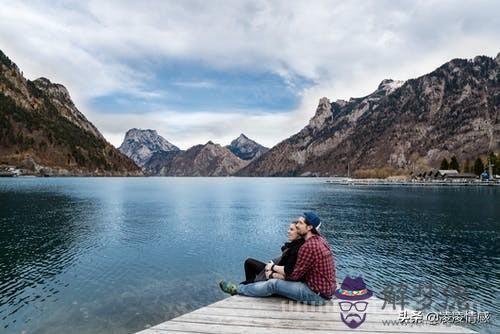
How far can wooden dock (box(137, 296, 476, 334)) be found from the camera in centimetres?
979

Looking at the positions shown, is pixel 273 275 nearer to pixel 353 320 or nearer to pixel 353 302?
pixel 353 302

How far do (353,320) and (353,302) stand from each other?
4.96 feet

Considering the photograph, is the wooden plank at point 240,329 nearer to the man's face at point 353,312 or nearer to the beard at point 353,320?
the beard at point 353,320

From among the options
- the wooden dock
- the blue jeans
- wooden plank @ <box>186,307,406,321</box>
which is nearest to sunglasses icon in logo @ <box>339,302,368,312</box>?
the wooden dock

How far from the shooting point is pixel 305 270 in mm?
11531

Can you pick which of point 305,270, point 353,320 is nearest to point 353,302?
point 353,320

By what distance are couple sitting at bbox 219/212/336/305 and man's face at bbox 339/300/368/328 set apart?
61cm

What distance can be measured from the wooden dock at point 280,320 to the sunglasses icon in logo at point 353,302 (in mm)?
163

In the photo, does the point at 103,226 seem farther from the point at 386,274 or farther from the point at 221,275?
the point at 386,274

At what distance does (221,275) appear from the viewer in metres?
29.0

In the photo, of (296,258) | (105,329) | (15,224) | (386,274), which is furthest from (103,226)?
(296,258)

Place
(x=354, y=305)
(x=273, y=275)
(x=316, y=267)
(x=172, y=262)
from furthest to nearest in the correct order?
(x=172, y=262) → (x=273, y=275) → (x=354, y=305) → (x=316, y=267)

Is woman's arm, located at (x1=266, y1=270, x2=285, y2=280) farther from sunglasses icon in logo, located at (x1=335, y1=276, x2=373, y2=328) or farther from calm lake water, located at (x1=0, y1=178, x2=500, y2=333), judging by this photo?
calm lake water, located at (x1=0, y1=178, x2=500, y2=333)

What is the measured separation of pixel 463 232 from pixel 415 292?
31.4 m
